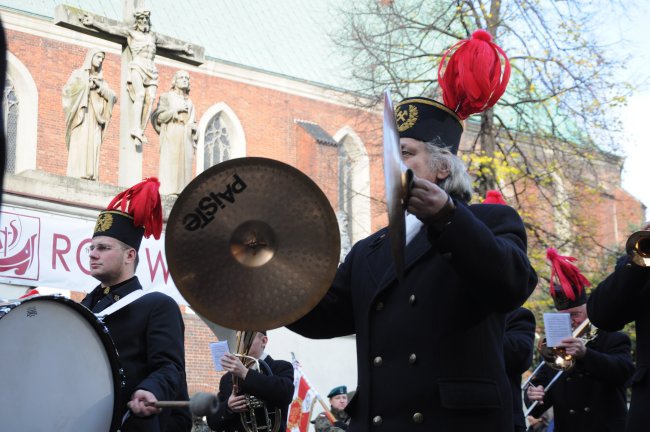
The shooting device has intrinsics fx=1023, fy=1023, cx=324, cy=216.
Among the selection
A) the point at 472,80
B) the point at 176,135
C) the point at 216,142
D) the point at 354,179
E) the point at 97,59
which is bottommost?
the point at 472,80

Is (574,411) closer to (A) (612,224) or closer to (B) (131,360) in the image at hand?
(B) (131,360)

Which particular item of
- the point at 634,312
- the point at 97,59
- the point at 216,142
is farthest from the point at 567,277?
the point at 216,142

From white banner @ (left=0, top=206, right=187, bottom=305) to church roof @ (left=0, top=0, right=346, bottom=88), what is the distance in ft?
60.6

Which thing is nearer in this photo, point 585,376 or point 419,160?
Answer: point 419,160

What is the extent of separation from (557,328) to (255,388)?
245cm

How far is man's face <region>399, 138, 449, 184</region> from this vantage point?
4117 millimetres

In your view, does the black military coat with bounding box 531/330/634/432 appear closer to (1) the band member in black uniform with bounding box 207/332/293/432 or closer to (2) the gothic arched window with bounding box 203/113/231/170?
(1) the band member in black uniform with bounding box 207/332/293/432

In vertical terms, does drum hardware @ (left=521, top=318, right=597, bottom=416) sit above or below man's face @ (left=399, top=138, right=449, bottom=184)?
below

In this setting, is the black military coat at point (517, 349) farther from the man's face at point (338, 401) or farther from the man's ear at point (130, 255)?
the man's face at point (338, 401)

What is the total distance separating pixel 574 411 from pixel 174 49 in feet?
33.5

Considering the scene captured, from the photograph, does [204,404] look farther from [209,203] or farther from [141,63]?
[141,63]

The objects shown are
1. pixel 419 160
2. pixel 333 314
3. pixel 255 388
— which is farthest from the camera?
pixel 255 388

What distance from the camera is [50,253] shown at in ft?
44.9

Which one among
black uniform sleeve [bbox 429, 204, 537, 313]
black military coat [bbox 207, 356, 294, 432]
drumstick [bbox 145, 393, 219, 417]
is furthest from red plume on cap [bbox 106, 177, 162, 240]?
black uniform sleeve [bbox 429, 204, 537, 313]
